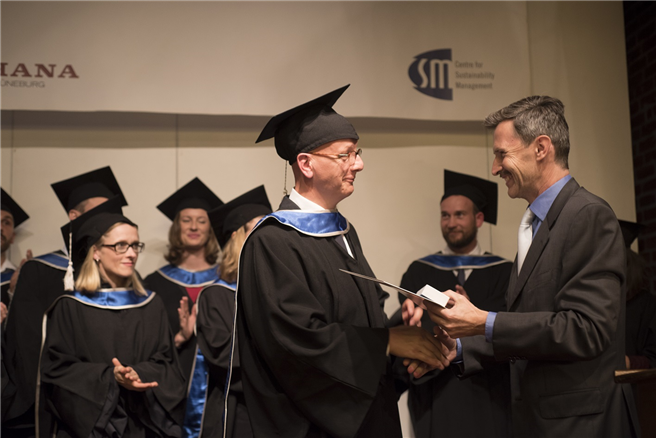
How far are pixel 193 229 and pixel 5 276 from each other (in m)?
1.55

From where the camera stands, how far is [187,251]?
18.7ft

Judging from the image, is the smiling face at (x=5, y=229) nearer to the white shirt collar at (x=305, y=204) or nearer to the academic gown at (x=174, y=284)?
the academic gown at (x=174, y=284)

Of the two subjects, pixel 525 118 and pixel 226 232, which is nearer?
pixel 525 118

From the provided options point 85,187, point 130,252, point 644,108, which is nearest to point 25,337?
point 130,252

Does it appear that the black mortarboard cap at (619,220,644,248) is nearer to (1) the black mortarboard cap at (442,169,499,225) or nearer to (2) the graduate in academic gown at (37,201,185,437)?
(1) the black mortarboard cap at (442,169,499,225)

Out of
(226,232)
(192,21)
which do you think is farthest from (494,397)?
(192,21)

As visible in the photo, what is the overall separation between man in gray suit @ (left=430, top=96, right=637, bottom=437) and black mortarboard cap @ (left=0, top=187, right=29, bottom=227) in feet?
14.6

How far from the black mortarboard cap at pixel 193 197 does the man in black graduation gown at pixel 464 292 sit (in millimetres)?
1791

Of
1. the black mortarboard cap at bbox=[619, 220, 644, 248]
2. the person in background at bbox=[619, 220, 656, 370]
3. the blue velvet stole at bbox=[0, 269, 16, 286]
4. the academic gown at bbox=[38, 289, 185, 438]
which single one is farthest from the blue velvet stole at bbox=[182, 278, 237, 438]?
the black mortarboard cap at bbox=[619, 220, 644, 248]

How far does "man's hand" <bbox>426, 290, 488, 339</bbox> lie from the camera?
2.45 meters

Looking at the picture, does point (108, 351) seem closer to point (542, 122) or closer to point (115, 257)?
point (115, 257)

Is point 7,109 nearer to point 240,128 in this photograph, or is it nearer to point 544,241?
point 240,128

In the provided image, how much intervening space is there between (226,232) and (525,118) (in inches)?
111

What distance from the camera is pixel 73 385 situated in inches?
153
